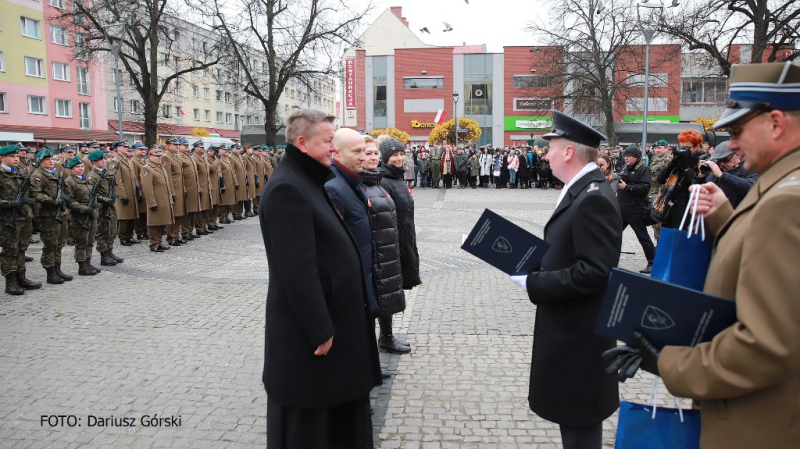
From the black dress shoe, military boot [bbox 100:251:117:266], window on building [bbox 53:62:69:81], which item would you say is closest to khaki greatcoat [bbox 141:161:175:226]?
military boot [bbox 100:251:117:266]

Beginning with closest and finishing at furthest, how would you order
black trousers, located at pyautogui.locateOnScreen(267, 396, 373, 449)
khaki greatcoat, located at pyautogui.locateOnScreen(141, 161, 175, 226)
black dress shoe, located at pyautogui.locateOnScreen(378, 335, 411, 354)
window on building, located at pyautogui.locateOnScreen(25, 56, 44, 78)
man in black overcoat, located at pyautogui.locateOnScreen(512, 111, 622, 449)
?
man in black overcoat, located at pyautogui.locateOnScreen(512, 111, 622, 449) < black trousers, located at pyautogui.locateOnScreen(267, 396, 373, 449) < black dress shoe, located at pyautogui.locateOnScreen(378, 335, 411, 354) < khaki greatcoat, located at pyautogui.locateOnScreen(141, 161, 175, 226) < window on building, located at pyautogui.locateOnScreen(25, 56, 44, 78)

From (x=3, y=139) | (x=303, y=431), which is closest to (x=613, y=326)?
(x=303, y=431)

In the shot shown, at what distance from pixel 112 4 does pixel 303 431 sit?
27388 millimetres

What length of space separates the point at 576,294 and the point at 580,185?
1.69ft

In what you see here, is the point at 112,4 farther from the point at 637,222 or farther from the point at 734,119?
the point at 734,119

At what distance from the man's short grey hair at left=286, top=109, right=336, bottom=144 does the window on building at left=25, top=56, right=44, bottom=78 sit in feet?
156

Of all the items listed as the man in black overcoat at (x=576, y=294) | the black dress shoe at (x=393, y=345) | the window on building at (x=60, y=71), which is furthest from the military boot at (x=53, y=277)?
the window on building at (x=60, y=71)

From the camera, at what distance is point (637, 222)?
29.2 ft

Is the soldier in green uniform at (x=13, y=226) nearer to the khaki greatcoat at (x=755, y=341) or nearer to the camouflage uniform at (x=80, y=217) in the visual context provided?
the camouflage uniform at (x=80, y=217)

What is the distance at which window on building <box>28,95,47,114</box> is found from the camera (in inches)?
1654

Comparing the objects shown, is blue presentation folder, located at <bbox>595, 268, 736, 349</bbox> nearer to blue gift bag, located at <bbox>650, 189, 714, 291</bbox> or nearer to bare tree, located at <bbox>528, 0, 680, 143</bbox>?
blue gift bag, located at <bbox>650, 189, 714, 291</bbox>

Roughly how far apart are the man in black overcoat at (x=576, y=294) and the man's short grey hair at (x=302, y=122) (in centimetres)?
120

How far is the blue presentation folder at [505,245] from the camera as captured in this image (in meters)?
2.76

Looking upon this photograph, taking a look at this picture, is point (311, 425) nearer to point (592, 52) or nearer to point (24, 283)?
point (24, 283)
